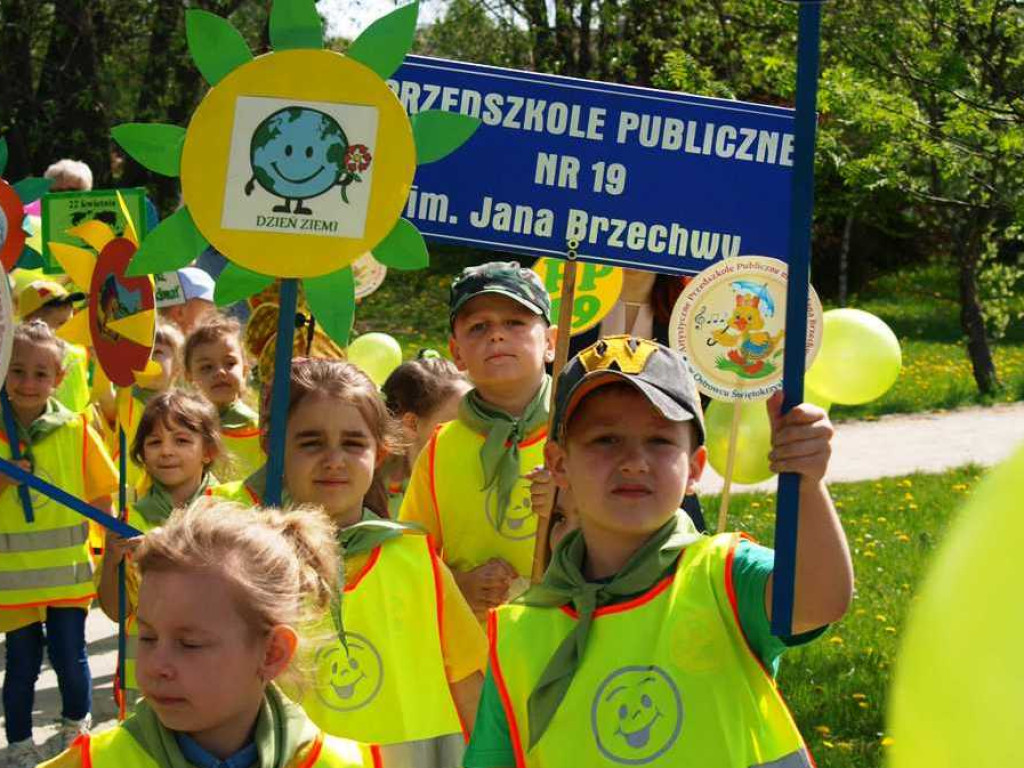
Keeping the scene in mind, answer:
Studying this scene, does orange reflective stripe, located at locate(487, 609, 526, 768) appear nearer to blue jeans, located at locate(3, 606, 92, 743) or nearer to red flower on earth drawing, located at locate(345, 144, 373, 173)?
red flower on earth drawing, located at locate(345, 144, 373, 173)

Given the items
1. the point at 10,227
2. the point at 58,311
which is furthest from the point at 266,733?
the point at 58,311

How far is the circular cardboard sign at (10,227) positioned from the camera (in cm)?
426

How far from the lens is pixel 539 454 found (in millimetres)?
4414

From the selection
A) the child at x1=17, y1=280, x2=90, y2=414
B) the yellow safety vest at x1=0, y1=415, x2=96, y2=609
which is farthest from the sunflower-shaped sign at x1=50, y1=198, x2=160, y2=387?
the child at x1=17, y1=280, x2=90, y2=414

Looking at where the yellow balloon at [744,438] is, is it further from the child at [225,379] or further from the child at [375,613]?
the child at [375,613]

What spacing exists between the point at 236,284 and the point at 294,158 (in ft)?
0.92

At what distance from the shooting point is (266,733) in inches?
103

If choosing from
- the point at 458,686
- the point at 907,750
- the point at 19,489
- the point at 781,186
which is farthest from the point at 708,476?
the point at 907,750

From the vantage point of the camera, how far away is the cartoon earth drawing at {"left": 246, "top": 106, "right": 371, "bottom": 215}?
3281 millimetres

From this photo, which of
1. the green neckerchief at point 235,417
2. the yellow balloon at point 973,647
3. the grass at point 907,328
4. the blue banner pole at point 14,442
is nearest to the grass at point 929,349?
the grass at point 907,328

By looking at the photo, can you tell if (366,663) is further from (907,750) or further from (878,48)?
(878,48)

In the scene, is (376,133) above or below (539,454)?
above

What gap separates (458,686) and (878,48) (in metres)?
4.77

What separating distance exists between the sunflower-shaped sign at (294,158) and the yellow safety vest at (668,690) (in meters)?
0.91
